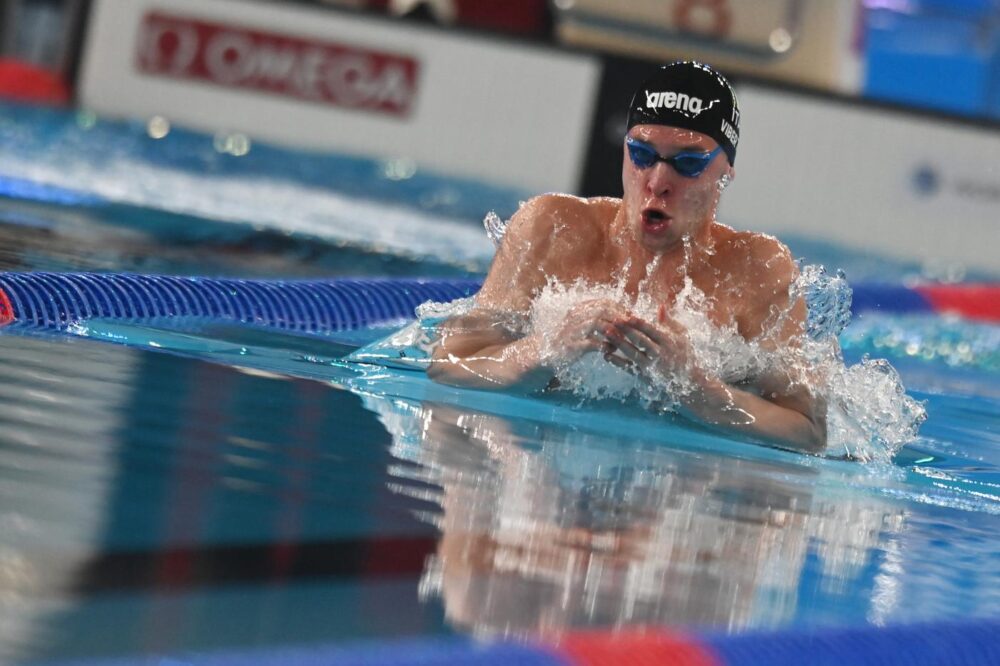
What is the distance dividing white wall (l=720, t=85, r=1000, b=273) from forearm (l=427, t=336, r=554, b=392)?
563 centimetres

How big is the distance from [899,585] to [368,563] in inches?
31.1

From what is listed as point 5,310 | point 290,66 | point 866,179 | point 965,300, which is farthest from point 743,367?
point 290,66

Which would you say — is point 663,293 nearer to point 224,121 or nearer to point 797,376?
point 797,376

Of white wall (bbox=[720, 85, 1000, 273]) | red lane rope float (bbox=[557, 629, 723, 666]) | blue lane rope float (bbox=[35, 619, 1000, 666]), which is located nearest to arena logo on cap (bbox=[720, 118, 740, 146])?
blue lane rope float (bbox=[35, 619, 1000, 666])

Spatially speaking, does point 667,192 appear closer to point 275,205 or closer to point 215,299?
point 215,299

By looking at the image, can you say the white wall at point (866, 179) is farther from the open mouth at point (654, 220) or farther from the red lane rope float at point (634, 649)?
the red lane rope float at point (634, 649)

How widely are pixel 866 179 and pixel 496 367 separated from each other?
5.94 metres

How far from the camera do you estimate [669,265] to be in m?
3.42

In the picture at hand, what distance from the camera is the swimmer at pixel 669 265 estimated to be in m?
3.26

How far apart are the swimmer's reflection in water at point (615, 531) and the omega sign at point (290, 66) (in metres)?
5.99

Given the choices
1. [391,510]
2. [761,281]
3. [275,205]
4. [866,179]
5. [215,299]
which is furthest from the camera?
[866,179]

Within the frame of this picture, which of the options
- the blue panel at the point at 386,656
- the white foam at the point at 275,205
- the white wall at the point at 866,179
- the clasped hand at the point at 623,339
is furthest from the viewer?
the white wall at the point at 866,179

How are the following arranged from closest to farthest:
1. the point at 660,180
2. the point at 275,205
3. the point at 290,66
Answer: the point at 660,180 < the point at 275,205 < the point at 290,66

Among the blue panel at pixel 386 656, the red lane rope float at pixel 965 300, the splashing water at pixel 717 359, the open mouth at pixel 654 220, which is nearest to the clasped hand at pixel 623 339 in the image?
the splashing water at pixel 717 359
